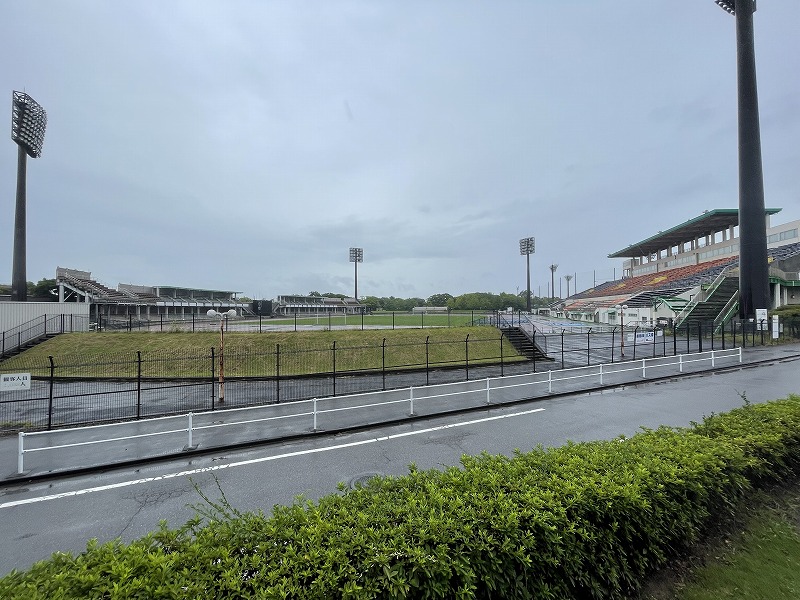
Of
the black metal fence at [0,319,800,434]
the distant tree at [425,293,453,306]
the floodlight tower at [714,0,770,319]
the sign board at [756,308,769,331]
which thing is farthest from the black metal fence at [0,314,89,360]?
the distant tree at [425,293,453,306]

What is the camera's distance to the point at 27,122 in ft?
129

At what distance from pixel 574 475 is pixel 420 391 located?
10923 mm

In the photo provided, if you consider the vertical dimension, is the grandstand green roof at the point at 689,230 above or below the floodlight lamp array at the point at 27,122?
below

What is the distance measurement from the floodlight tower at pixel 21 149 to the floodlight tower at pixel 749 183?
75514 mm

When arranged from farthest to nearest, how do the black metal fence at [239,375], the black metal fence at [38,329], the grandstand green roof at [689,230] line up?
the grandstand green roof at [689,230] < the black metal fence at [38,329] < the black metal fence at [239,375]

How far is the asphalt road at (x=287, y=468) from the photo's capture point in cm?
546

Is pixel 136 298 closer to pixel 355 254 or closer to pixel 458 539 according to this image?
pixel 355 254

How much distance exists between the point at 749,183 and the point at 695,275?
20891 millimetres

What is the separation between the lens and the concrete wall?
2527 centimetres

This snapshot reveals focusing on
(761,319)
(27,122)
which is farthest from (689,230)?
(27,122)

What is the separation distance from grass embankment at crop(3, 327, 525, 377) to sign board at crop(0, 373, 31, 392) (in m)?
8.94

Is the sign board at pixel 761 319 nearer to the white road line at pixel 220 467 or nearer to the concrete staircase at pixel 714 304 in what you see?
the concrete staircase at pixel 714 304

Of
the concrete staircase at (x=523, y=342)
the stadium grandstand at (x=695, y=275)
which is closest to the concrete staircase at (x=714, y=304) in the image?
the stadium grandstand at (x=695, y=275)

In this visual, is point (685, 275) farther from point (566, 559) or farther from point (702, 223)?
point (566, 559)
